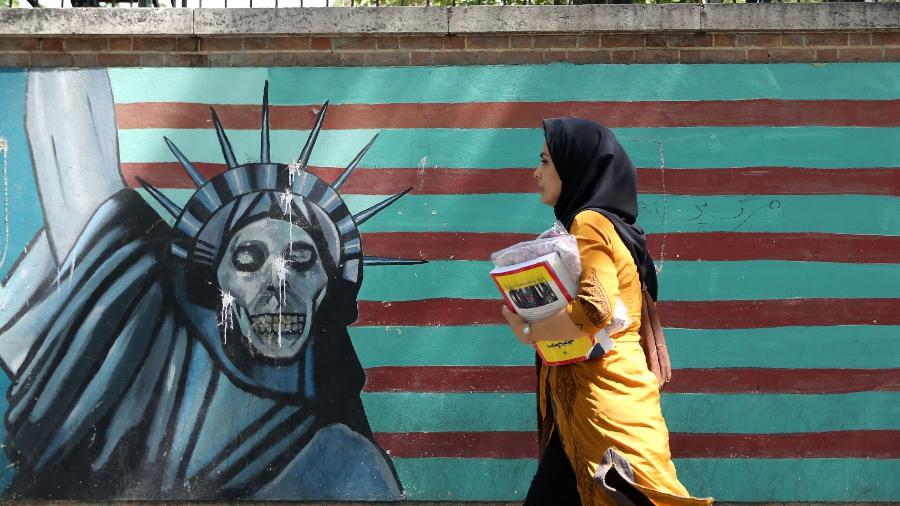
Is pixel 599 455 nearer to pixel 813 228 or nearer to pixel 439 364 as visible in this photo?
pixel 439 364

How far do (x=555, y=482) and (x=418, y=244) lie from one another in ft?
7.78

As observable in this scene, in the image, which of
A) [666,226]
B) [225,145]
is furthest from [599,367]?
[225,145]

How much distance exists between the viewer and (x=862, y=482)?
5.88m

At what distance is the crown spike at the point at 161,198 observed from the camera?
6059mm

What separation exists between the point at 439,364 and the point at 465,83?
1.54 meters

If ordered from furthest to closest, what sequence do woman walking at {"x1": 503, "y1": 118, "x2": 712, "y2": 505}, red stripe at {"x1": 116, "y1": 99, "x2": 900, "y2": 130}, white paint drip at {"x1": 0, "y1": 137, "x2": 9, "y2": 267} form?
white paint drip at {"x1": 0, "y1": 137, "x2": 9, "y2": 267} < red stripe at {"x1": 116, "y1": 99, "x2": 900, "y2": 130} < woman walking at {"x1": 503, "y1": 118, "x2": 712, "y2": 505}

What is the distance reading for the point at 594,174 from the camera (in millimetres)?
3834

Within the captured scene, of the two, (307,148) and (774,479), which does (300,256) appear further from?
(774,479)

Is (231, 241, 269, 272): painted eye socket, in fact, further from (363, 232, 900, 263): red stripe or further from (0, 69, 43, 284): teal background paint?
(363, 232, 900, 263): red stripe

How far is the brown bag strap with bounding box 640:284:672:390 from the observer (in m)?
4.00

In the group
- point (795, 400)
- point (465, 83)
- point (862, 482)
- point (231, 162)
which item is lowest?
point (862, 482)

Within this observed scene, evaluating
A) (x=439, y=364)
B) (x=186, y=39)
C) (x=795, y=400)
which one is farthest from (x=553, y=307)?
(x=186, y=39)

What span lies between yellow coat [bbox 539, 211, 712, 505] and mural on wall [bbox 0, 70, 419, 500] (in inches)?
93.4

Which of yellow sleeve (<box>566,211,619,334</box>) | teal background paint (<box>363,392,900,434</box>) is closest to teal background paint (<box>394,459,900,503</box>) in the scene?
teal background paint (<box>363,392,900,434</box>)
